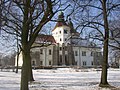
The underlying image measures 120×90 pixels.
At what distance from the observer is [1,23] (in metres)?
15.6

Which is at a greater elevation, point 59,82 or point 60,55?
point 60,55

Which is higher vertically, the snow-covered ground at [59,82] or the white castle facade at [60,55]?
the white castle facade at [60,55]

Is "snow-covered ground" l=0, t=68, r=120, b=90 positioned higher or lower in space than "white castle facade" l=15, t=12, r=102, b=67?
lower

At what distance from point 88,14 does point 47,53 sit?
77063 mm

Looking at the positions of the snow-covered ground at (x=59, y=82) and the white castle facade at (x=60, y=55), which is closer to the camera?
the snow-covered ground at (x=59, y=82)

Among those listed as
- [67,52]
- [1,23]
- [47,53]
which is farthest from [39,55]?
[1,23]

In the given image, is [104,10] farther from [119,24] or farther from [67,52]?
[67,52]

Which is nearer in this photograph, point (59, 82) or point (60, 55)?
point (59, 82)

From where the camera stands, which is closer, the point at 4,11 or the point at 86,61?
the point at 4,11

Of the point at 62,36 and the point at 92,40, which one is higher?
the point at 62,36

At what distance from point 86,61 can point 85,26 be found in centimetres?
8357

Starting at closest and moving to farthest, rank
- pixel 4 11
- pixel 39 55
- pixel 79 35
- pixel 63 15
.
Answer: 1. pixel 4 11
2. pixel 63 15
3. pixel 79 35
4. pixel 39 55

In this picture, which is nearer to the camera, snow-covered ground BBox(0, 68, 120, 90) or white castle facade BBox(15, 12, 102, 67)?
snow-covered ground BBox(0, 68, 120, 90)

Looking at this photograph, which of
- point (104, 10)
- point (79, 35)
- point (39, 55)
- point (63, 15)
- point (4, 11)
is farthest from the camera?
point (39, 55)
